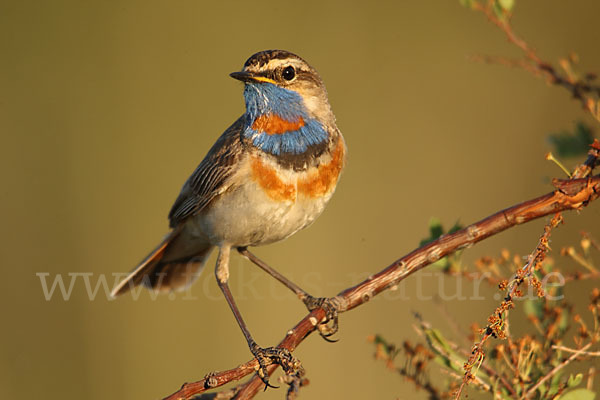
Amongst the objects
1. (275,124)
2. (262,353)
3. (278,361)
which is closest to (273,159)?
(275,124)

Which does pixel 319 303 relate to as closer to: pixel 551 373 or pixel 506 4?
pixel 551 373

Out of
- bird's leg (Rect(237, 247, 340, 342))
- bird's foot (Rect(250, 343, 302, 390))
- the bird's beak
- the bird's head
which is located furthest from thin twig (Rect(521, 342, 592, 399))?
the bird's beak

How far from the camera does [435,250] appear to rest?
2457 mm

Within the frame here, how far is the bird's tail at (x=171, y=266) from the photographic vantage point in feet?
15.3

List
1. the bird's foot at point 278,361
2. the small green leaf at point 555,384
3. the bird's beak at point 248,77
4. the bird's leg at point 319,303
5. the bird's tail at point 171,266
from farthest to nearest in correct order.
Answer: the bird's tail at point 171,266, the bird's beak at point 248,77, the bird's leg at point 319,303, the bird's foot at point 278,361, the small green leaf at point 555,384

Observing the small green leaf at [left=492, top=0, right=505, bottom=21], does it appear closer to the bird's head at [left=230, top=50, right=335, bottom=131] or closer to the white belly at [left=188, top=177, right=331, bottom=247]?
the bird's head at [left=230, top=50, right=335, bottom=131]

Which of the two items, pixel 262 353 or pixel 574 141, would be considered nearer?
pixel 574 141

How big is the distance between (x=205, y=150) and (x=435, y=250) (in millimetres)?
4284

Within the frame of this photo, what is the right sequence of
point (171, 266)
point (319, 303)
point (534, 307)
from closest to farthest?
point (534, 307), point (319, 303), point (171, 266)

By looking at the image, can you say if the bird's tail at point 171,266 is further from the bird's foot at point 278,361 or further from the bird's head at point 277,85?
the bird's foot at point 278,361

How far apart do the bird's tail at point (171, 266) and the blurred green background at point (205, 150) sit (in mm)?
710

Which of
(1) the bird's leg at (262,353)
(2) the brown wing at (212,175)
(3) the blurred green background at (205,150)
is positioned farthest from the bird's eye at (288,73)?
(3) the blurred green background at (205,150)

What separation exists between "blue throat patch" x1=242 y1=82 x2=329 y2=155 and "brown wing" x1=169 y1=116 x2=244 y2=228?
0.17m

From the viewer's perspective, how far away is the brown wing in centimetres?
385
